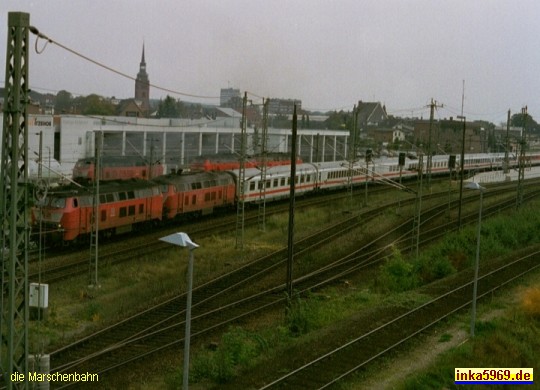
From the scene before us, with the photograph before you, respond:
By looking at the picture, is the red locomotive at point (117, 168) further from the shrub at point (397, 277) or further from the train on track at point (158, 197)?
the shrub at point (397, 277)

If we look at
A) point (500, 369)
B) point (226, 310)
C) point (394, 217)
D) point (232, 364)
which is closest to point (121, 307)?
point (226, 310)

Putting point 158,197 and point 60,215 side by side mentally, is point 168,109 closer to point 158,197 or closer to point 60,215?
point 158,197

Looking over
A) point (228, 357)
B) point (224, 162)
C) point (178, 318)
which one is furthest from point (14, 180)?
point (224, 162)

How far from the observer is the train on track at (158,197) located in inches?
936

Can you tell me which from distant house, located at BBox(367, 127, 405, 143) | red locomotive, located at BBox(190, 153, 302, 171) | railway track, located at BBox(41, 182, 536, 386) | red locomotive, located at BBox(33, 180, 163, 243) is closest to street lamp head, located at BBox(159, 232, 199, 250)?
railway track, located at BBox(41, 182, 536, 386)

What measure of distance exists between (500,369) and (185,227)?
20.5 m

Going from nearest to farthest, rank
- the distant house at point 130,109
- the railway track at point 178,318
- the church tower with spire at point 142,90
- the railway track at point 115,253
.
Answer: the railway track at point 178,318
the railway track at point 115,253
the distant house at point 130,109
the church tower with spire at point 142,90

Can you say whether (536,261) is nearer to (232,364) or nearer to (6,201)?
(232,364)

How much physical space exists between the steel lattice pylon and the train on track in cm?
529

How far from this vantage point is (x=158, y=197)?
29359 mm

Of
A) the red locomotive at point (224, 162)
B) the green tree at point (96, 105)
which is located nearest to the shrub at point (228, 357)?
the red locomotive at point (224, 162)

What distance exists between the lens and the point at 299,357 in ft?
45.0

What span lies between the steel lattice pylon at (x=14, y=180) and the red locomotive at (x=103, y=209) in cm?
1140

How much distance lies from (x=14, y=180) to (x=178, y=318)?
8.33 m
